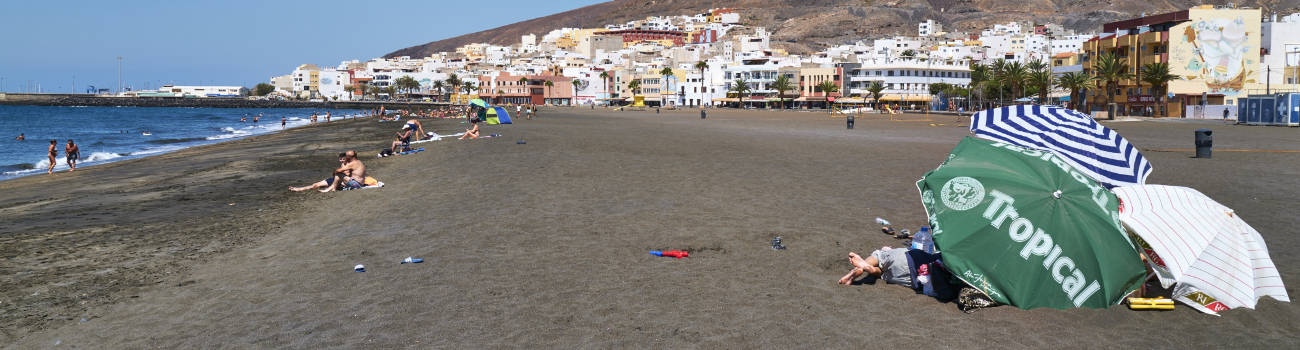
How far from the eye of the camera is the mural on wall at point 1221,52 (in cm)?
6356

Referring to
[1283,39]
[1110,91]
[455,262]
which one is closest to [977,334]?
[455,262]

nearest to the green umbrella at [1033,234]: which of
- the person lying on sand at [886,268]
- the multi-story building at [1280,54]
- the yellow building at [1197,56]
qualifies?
the person lying on sand at [886,268]

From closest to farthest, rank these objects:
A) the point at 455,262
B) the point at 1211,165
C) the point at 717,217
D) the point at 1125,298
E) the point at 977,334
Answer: the point at 977,334 → the point at 1125,298 → the point at 455,262 → the point at 717,217 → the point at 1211,165

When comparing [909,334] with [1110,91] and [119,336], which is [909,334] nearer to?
[119,336]

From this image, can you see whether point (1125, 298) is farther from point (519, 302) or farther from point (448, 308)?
point (448, 308)

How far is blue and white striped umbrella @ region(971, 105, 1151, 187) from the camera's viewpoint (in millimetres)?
7312

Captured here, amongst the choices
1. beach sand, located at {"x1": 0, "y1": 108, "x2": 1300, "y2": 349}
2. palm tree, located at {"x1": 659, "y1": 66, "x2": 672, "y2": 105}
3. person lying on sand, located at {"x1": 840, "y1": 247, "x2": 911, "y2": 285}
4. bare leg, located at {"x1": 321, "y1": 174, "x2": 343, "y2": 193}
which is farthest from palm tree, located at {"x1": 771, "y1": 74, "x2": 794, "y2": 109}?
person lying on sand, located at {"x1": 840, "y1": 247, "x2": 911, "y2": 285}

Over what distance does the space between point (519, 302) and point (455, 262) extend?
5.80ft

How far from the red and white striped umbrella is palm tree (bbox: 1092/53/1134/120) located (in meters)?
60.4

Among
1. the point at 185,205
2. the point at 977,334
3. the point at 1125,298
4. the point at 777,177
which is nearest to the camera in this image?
the point at 977,334

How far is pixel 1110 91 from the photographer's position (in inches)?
2606

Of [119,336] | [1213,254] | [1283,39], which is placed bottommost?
[119,336]

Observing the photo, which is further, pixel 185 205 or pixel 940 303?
pixel 185 205

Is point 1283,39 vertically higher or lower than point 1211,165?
higher
